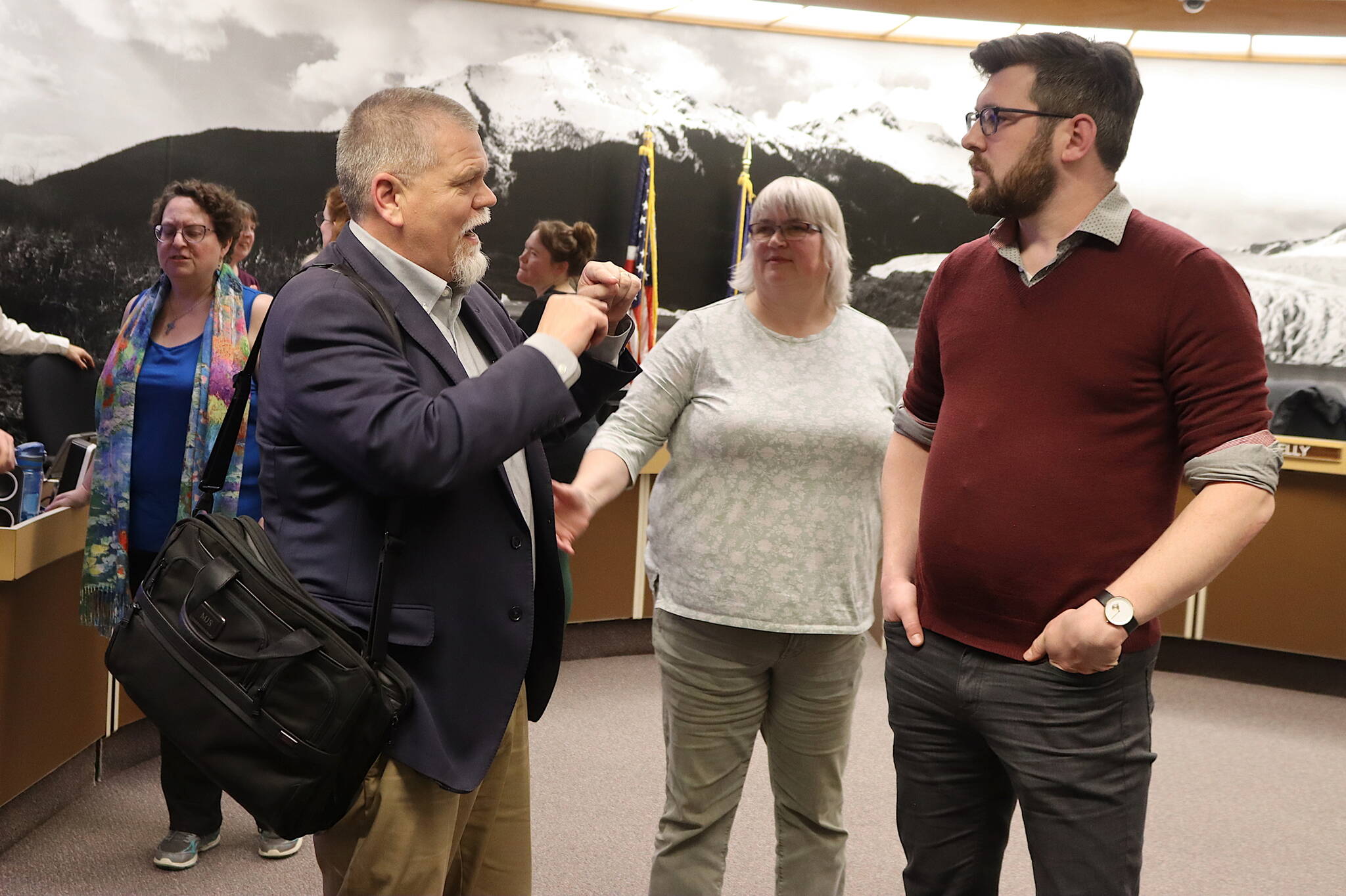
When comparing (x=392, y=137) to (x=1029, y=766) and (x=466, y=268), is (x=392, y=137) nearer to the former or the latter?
(x=466, y=268)

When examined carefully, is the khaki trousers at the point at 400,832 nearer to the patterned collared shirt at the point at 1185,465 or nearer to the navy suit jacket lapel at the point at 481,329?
the navy suit jacket lapel at the point at 481,329

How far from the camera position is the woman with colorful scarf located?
281cm

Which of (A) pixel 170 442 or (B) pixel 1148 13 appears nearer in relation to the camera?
(A) pixel 170 442

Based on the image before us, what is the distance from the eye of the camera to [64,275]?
5.64 m

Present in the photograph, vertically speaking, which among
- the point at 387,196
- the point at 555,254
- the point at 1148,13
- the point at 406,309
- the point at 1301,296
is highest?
the point at 1148,13

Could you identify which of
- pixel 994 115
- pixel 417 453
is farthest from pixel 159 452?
pixel 994 115

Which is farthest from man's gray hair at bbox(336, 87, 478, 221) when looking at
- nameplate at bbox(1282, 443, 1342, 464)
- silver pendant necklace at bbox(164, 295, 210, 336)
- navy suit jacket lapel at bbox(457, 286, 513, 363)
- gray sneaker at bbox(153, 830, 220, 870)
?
nameplate at bbox(1282, 443, 1342, 464)

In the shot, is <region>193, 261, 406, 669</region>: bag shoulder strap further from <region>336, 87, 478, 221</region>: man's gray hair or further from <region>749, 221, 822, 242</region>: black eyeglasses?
<region>749, 221, 822, 242</region>: black eyeglasses

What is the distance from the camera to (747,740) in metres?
2.26

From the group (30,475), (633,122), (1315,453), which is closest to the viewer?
(30,475)

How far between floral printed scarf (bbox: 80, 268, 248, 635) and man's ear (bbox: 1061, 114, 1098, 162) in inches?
84.5

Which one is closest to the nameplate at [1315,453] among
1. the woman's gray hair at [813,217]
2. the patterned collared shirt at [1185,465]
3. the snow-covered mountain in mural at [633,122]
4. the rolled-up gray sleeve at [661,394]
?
the snow-covered mountain in mural at [633,122]

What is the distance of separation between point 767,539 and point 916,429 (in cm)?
47

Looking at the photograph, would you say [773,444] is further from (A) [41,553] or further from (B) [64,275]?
(B) [64,275]
